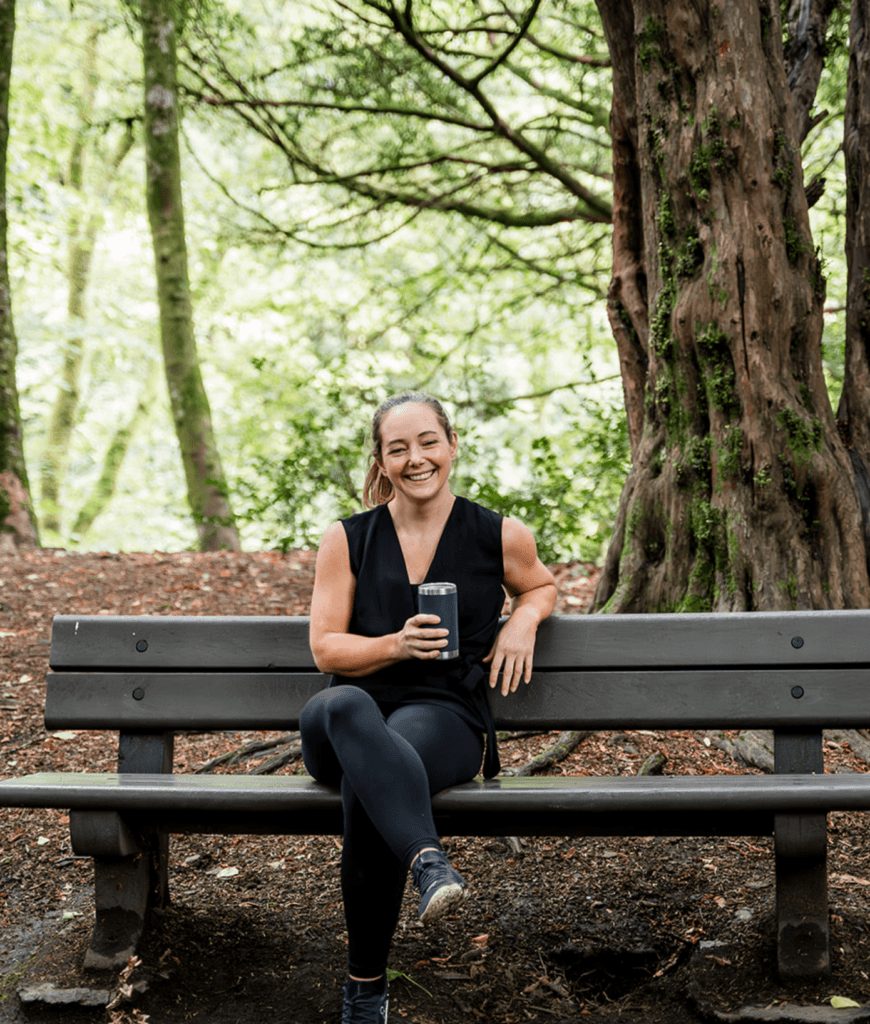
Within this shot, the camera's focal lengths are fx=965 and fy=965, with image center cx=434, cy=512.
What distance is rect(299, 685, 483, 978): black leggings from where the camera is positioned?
7.51 feet

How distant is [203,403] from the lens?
35.8 ft

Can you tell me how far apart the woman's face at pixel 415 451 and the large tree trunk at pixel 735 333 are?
6.03 ft

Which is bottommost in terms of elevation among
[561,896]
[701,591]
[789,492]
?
[561,896]

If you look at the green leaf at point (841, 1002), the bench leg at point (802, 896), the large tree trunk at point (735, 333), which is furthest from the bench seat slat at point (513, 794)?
the large tree trunk at point (735, 333)

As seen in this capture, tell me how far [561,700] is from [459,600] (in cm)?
46

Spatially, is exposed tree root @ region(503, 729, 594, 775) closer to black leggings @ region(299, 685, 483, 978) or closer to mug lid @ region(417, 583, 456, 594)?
black leggings @ region(299, 685, 483, 978)

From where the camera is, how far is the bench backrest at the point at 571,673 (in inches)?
111

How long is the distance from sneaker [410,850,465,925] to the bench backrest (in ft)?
2.55

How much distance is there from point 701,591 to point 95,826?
270cm

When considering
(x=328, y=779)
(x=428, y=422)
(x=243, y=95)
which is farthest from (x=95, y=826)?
(x=243, y=95)

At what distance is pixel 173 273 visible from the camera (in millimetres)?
10906

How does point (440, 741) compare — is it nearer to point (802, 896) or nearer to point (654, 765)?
point (802, 896)

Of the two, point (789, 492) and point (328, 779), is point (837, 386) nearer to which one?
point (789, 492)

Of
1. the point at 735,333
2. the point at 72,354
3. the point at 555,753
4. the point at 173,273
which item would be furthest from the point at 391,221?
the point at 72,354
